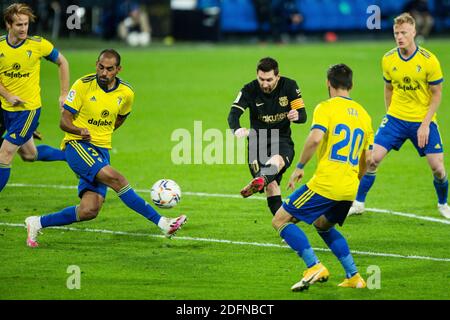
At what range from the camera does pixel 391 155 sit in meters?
17.8

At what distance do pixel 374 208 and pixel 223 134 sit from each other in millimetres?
6589

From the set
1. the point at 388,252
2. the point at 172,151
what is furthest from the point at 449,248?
the point at 172,151

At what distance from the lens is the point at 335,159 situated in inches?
356

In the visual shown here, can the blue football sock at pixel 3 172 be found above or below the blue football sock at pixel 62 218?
above

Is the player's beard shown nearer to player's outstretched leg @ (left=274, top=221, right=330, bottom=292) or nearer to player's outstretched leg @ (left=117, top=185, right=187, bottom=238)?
player's outstretched leg @ (left=117, top=185, right=187, bottom=238)

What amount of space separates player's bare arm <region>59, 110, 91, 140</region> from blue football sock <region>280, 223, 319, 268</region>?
2851 mm

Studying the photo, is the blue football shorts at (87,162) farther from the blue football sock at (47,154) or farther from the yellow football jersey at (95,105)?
the blue football sock at (47,154)

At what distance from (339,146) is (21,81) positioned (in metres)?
5.29

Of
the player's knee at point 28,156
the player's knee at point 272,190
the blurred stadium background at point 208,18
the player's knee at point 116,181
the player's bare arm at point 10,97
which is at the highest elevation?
the blurred stadium background at point 208,18

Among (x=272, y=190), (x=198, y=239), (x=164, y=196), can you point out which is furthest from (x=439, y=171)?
(x=164, y=196)

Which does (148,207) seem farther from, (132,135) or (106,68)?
(132,135)

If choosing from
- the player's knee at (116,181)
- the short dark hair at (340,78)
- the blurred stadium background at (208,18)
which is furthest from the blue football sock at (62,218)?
the blurred stadium background at (208,18)

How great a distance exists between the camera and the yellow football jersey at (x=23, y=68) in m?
12.4

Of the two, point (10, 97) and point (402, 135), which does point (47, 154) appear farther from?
point (402, 135)
